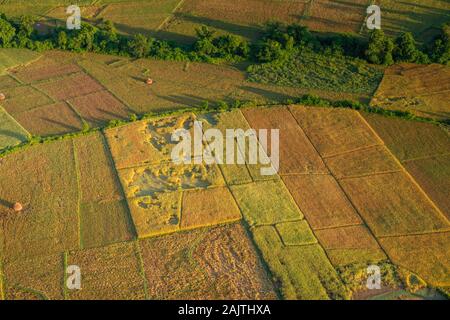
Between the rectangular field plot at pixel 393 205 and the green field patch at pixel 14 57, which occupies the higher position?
the rectangular field plot at pixel 393 205

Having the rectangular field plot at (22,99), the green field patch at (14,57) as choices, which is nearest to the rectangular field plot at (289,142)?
the rectangular field plot at (22,99)

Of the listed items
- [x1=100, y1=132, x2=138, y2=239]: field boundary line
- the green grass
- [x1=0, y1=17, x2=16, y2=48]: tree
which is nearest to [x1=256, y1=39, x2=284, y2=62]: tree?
the green grass

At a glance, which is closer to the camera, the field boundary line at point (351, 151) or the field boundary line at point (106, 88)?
the field boundary line at point (351, 151)

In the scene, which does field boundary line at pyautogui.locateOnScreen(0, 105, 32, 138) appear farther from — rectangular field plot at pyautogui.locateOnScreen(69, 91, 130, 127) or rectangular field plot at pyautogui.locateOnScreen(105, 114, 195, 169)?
rectangular field plot at pyautogui.locateOnScreen(105, 114, 195, 169)

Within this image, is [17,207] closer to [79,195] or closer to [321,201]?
[79,195]

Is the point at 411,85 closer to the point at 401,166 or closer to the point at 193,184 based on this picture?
the point at 401,166

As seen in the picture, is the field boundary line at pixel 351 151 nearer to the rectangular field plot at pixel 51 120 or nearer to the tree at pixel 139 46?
the rectangular field plot at pixel 51 120

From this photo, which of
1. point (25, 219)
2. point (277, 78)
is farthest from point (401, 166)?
point (25, 219)
